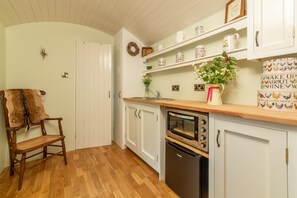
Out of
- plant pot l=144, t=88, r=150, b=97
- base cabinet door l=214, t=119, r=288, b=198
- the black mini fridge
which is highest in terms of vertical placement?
plant pot l=144, t=88, r=150, b=97

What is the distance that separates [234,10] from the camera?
1.46 meters

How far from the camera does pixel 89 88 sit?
9.55 ft

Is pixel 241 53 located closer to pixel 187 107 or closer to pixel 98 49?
pixel 187 107

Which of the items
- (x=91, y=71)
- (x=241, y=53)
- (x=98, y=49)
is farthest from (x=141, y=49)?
(x=241, y=53)

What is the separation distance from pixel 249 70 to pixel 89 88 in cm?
249

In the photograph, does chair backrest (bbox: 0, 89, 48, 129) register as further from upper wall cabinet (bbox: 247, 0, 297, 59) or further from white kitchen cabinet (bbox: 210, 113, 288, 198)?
upper wall cabinet (bbox: 247, 0, 297, 59)

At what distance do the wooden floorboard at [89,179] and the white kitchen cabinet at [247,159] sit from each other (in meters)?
0.72

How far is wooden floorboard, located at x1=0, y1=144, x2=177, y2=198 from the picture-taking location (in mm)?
1660

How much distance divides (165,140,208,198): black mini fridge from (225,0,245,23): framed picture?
1291 mm

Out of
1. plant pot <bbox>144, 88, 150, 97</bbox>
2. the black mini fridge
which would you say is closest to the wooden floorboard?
the black mini fridge

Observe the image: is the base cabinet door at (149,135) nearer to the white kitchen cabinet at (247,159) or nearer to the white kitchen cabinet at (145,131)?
the white kitchen cabinet at (145,131)

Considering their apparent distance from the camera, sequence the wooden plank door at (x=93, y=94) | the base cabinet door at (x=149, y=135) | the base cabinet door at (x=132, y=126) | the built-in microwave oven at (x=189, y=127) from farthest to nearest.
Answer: the wooden plank door at (x=93, y=94) < the base cabinet door at (x=132, y=126) < the base cabinet door at (x=149, y=135) < the built-in microwave oven at (x=189, y=127)

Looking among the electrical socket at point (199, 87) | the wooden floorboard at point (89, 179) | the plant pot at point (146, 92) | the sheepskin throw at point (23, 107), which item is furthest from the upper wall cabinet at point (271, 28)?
Answer: the sheepskin throw at point (23, 107)

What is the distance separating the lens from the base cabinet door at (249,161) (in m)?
0.85
